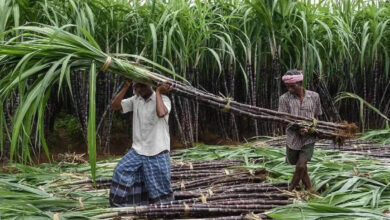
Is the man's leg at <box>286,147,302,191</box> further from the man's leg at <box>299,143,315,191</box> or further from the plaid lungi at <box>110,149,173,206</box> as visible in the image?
the plaid lungi at <box>110,149,173,206</box>

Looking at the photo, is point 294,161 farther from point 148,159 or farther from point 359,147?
point 359,147

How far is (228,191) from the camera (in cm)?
310

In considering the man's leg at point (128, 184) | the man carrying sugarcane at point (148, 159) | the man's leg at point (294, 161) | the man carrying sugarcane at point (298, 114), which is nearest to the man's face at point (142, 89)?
the man carrying sugarcane at point (148, 159)

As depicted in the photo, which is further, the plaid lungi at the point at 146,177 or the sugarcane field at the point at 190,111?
the plaid lungi at the point at 146,177

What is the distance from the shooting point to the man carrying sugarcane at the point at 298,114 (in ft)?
10.3

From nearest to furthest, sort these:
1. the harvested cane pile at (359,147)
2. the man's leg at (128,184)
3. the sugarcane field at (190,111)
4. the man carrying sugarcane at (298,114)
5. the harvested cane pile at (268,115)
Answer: the sugarcane field at (190,111)
the harvested cane pile at (268,115)
the man's leg at (128,184)
the man carrying sugarcane at (298,114)
the harvested cane pile at (359,147)

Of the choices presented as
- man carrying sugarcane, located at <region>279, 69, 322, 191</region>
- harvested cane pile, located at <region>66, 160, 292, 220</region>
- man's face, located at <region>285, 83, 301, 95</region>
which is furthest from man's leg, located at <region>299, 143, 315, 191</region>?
man's face, located at <region>285, 83, 301, 95</region>

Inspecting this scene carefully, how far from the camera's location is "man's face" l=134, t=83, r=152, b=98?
288 cm

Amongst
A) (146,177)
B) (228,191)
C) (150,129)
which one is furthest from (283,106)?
(146,177)

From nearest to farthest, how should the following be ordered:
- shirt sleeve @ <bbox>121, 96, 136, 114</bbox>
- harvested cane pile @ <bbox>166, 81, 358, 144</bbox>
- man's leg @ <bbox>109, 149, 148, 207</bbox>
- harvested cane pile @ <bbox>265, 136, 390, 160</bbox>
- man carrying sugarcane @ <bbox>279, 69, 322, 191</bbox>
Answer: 1. harvested cane pile @ <bbox>166, 81, 358, 144</bbox>
2. man's leg @ <bbox>109, 149, 148, 207</bbox>
3. shirt sleeve @ <bbox>121, 96, 136, 114</bbox>
4. man carrying sugarcane @ <bbox>279, 69, 322, 191</bbox>
5. harvested cane pile @ <bbox>265, 136, 390, 160</bbox>

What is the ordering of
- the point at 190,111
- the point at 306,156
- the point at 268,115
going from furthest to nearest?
the point at 190,111
the point at 306,156
the point at 268,115

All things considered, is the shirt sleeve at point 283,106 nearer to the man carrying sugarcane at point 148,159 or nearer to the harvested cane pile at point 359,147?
the man carrying sugarcane at point 148,159

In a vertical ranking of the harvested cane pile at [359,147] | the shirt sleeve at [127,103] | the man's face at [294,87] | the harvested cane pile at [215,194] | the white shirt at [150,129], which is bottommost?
the harvested cane pile at [215,194]

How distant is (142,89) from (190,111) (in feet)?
8.70
